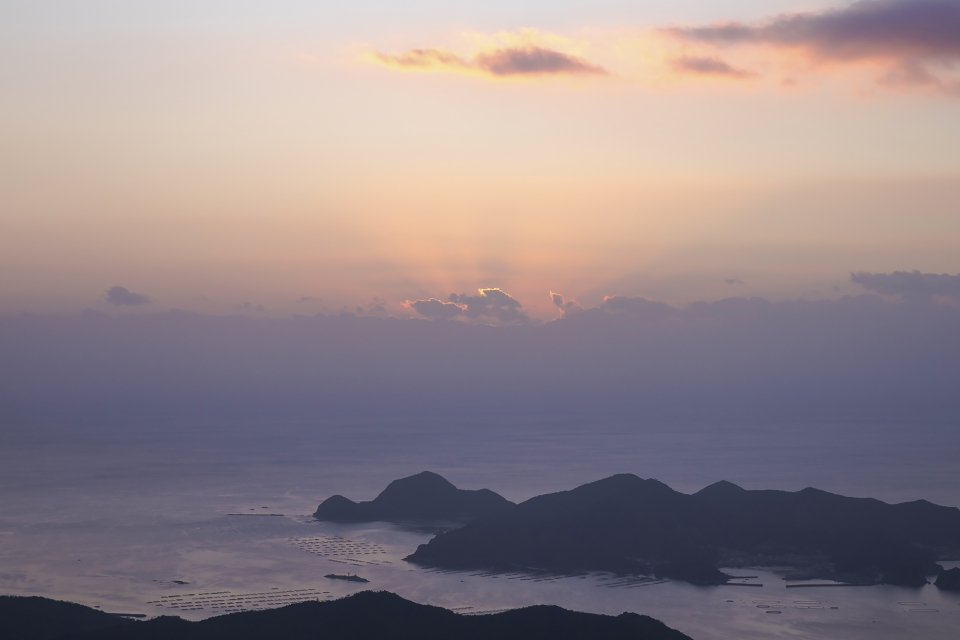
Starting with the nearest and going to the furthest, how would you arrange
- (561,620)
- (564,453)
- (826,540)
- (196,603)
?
(561,620) → (196,603) → (826,540) → (564,453)

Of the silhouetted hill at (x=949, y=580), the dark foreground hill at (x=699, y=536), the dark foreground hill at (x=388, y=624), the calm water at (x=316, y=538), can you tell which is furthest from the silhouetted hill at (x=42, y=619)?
the silhouetted hill at (x=949, y=580)

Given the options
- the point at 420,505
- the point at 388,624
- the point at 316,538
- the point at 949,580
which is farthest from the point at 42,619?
the point at 949,580

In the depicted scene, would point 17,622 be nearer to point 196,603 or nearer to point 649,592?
point 196,603

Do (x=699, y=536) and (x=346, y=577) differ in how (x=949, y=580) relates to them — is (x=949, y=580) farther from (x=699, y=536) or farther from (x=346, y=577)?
(x=346, y=577)

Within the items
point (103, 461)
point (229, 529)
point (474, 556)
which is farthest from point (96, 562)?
point (103, 461)

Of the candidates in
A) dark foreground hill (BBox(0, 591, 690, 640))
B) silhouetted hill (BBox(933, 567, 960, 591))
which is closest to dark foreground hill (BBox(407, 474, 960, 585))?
silhouetted hill (BBox(933, 567, 960, 591))

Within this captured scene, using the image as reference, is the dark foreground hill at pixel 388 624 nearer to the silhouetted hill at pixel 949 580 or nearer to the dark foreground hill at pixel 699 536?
the dark foreground hill at pixel 699 536

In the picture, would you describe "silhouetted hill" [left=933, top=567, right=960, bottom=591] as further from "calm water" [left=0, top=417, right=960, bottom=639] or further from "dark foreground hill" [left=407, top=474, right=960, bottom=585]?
"dark foreground hill" [left=407, top=474, right=960, bottom=585]

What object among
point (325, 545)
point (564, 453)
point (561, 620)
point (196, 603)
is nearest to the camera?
point (561, 620)
